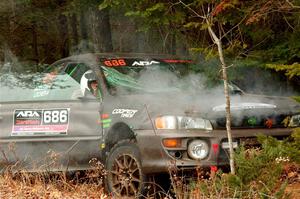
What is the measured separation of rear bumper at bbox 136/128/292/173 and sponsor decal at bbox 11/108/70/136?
1.46 meters

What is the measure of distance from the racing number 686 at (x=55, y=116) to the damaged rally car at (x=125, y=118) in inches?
0.5

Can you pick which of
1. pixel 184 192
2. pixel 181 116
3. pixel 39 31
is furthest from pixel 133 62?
pixel 39 31

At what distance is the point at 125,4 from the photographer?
29.4ft

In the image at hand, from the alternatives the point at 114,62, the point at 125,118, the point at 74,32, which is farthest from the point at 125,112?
the point at 74,32

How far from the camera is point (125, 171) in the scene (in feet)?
19.5

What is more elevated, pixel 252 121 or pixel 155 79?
pixel 155 79

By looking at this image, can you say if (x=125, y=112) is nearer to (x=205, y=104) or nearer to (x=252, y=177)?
(x=205, y=104)

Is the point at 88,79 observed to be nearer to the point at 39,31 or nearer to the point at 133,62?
the point at 133,62

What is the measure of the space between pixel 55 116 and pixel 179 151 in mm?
1984

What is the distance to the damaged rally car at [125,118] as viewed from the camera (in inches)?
218

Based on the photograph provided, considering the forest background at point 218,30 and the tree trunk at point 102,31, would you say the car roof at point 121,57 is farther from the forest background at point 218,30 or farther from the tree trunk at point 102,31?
the tree trunk at point 102,31

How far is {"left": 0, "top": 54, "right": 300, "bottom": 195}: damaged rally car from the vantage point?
5.53m

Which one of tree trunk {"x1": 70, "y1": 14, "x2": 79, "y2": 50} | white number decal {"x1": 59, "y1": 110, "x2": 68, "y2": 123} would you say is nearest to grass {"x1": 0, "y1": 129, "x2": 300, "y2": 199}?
white number decal {"x1": 59, "y1": 110, "x2": 68, "y2": 123}

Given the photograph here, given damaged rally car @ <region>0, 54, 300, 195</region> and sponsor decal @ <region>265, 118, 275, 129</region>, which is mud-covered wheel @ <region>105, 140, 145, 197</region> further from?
sponsor decal @ <region>265, 118, 275, 129</region>
